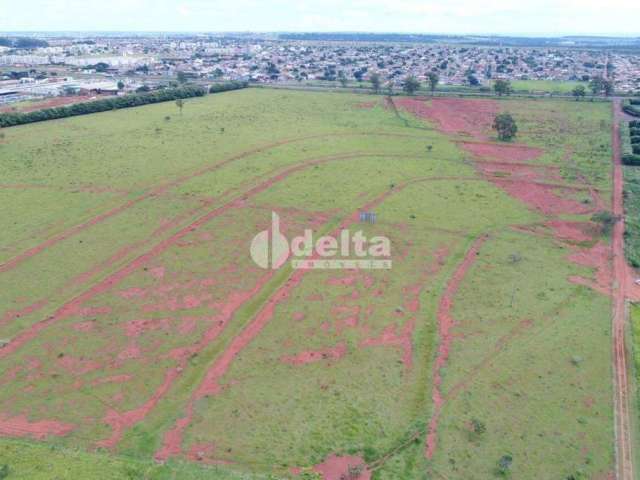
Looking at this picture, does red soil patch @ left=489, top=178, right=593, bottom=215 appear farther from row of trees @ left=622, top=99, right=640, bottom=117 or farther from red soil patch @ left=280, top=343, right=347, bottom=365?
row of trees @ left=622, top=99, right=640, bottom=117

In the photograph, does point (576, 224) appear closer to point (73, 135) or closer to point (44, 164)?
point (44, 164)

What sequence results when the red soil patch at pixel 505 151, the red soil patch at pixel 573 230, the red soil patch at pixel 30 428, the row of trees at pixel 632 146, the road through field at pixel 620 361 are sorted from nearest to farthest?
the road through field at pixel 620 361 → the red soil patch at pixel 30 428 → the red soil patch at pixel 573 230 → the row of trees at pixel 632 146 → the red soil patch at pixel 505 151

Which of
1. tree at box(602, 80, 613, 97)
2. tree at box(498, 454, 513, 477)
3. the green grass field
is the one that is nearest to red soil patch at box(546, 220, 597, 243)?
tree at box(498, 454, 513, 477)

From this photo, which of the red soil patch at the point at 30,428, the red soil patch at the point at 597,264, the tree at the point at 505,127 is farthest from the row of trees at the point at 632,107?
the red soil patch at the point at 30,428

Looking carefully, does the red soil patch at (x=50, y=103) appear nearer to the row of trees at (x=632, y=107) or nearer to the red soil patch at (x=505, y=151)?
the red soil patch at (x=505, y=151)

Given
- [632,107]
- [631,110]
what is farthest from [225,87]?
[632,107]
